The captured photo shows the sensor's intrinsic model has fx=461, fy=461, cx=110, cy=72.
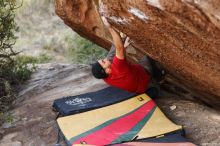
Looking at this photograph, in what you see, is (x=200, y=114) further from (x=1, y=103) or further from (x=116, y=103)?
(x=1, y=103)

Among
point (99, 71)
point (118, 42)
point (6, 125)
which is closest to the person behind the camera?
point (118, 42)

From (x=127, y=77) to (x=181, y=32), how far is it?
2203 millimetres

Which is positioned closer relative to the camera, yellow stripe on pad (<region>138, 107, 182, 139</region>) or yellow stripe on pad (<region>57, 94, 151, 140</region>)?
yellow stripe on pad (<region>138, 107, 182, 139</region>)

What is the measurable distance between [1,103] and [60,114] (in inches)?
63.3

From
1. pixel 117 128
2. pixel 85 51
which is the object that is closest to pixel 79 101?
pixel 117 128

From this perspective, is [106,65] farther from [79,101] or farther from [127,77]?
[79,101]

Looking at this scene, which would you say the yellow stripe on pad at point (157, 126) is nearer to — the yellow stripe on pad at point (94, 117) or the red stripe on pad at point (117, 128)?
the red stripe on pad at point (117, 128)

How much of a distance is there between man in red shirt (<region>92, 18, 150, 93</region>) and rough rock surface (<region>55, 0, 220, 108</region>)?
A: 47cm

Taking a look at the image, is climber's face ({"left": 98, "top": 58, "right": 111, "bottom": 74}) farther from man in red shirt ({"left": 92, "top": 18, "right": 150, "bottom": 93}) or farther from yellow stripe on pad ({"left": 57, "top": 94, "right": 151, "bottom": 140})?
yellow stripe on pad ({"left": 57, "top": 94, "right": 151, "bottom": 140})

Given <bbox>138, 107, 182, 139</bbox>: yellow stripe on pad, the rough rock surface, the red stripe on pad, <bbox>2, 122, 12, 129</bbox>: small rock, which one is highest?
the rough rock surface

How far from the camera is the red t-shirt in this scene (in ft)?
21.8

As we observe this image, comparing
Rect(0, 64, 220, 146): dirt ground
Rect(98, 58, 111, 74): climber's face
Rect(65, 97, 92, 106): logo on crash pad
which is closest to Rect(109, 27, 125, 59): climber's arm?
Rect(98, 58, 111, 74): climber's face

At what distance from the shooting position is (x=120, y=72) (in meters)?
6.69

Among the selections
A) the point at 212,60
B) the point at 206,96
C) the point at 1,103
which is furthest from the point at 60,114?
the point at 212,60
